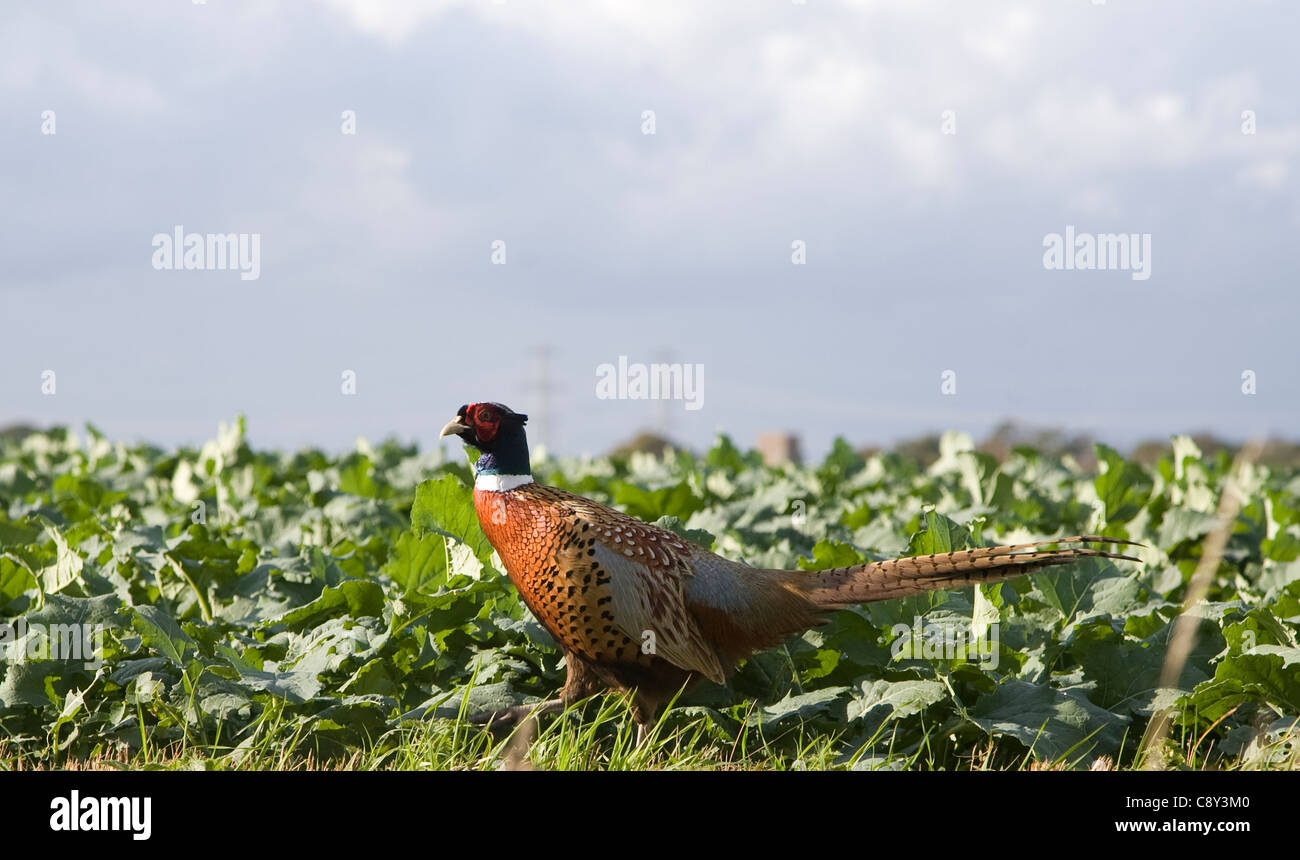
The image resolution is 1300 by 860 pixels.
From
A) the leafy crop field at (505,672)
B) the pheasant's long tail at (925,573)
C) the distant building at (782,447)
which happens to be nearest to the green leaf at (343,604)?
the leafy crop field at (505,672)

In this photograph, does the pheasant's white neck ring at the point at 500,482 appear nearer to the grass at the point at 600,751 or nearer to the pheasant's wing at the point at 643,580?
the pheasant's wing at the point at 643,580

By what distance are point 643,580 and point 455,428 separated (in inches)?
32.3

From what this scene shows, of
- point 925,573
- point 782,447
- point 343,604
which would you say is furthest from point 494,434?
point 782,447

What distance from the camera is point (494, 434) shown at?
4.16m

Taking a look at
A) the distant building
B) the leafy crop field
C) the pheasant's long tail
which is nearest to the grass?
the leafy crop field

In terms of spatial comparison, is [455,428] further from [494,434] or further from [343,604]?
[343,604]

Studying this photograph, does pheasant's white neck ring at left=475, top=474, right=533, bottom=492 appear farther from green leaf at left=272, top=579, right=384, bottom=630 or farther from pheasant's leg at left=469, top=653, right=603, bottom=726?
green leaf at left=272, top=579, right=384, bottom=630

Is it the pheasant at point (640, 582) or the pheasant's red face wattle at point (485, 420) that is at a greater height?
the pheasant's red face wattle at point (485, 420)

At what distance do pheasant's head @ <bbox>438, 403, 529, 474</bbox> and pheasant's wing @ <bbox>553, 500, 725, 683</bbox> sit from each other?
28cm

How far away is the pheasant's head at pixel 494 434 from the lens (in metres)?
4.15

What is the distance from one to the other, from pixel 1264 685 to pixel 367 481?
585cm

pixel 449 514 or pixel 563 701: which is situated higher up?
pixel 449 514

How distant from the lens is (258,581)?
226 inches

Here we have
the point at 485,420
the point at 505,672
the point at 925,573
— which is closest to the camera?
the point at 925,573
